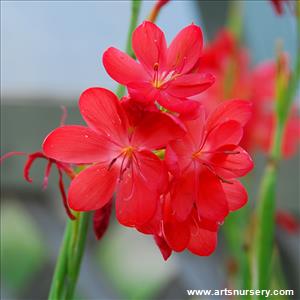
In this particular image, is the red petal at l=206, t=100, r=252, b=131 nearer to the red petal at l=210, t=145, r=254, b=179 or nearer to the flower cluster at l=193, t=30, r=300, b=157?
the red petal at l=210, t=145, r=254, b=179

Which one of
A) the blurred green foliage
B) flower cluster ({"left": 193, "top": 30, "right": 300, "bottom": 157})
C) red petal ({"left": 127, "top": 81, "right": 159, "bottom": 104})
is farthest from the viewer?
the blurred green foliage

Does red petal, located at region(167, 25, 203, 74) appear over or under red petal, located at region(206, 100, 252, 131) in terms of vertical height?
over

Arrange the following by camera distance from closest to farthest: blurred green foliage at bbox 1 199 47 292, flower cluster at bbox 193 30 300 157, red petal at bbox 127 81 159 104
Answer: red petal at bbox 127 81 159 104
flower cluster at bbox 193 30 300 157
blurred green foliage at bbox 1 199 47 292

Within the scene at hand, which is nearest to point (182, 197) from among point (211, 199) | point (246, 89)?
point (211, 199)

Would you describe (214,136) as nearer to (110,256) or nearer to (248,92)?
(248,92)

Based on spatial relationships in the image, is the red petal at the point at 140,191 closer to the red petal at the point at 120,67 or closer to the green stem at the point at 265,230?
the red petal at the point at 120,67

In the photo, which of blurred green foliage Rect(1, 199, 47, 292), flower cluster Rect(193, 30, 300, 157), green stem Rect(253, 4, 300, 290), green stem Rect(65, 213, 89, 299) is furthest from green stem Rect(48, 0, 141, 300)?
blurred green foliage Rect(1, 199, 47, 292)

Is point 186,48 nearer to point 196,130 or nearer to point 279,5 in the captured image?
point 196,130

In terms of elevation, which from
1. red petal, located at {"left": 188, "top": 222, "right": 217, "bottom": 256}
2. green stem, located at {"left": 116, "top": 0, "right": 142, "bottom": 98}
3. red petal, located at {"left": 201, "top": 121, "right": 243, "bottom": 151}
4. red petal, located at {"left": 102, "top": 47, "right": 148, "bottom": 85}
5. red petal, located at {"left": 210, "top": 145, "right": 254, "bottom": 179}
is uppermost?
green stem, located at {"left": 116, "top": 0, "right": 142, "bottom": 98}
